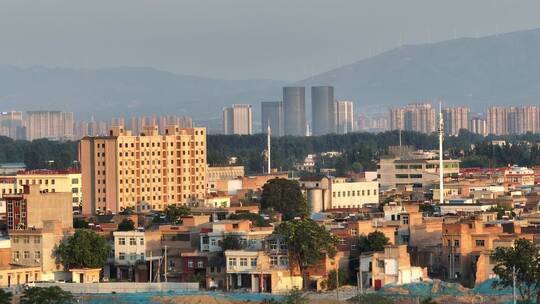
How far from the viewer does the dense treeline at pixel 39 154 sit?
111 m

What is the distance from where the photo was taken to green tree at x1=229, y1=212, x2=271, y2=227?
162 feet

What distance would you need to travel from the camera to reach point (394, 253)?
41094 mm

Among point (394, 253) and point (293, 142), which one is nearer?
point (394, 253)

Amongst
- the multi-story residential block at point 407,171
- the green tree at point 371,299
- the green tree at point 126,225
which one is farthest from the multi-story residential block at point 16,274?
the multi-story residential block at point 407,171

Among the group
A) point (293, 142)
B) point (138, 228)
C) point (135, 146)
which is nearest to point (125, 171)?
point (135, 146)

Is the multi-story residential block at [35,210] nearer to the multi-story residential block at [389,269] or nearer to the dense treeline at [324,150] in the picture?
the multi-story residential block at [389,269]

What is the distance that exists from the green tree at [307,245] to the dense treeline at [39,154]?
59412 millimetres

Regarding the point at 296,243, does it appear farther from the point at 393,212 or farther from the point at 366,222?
the point at 393,212

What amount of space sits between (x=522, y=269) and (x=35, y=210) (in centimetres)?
1564

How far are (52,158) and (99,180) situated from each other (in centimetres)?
5050

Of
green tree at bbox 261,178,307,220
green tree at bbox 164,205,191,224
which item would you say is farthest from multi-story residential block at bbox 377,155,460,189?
green tree at bbox 164,205,191,224

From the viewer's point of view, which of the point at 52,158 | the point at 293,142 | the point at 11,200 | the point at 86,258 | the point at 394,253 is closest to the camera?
the point at 394,253

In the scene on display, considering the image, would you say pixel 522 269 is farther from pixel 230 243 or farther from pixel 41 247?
pixel 41 247

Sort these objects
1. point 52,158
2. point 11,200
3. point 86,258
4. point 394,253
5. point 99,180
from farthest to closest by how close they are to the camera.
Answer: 1. point 52,158
2. point 99,180
3. point 11,200
4. point 86,258
5. point 394,253
